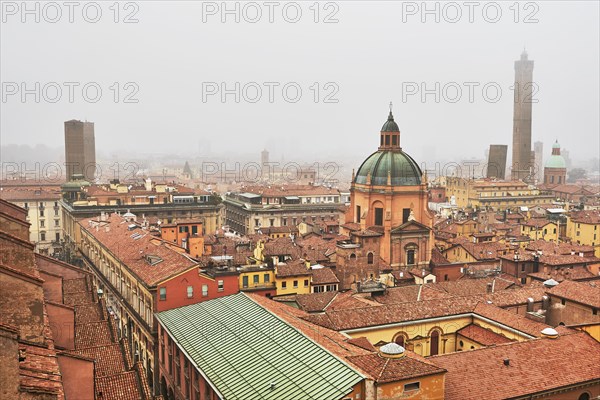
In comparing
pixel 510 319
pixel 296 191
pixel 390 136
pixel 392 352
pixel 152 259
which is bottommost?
pixel 510 319

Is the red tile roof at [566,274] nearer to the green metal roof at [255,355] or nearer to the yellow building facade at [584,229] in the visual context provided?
the green metal roof at [255,355]

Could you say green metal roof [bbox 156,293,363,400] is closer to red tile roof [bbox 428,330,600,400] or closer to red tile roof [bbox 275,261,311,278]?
red tile roof [bbox 428,330,600,400]

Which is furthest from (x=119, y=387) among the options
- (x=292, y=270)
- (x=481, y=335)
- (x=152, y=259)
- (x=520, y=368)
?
(x=292, y=270)

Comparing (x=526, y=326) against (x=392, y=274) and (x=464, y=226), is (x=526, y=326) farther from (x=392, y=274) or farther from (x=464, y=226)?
(x=464, y=226)

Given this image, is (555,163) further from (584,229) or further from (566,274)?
(566,274)

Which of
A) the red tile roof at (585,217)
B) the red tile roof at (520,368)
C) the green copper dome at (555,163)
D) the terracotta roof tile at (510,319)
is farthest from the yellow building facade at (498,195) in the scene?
the red tile roof at (520,368)

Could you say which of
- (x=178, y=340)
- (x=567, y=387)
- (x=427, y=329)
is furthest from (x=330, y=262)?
(x=567, y=387)
